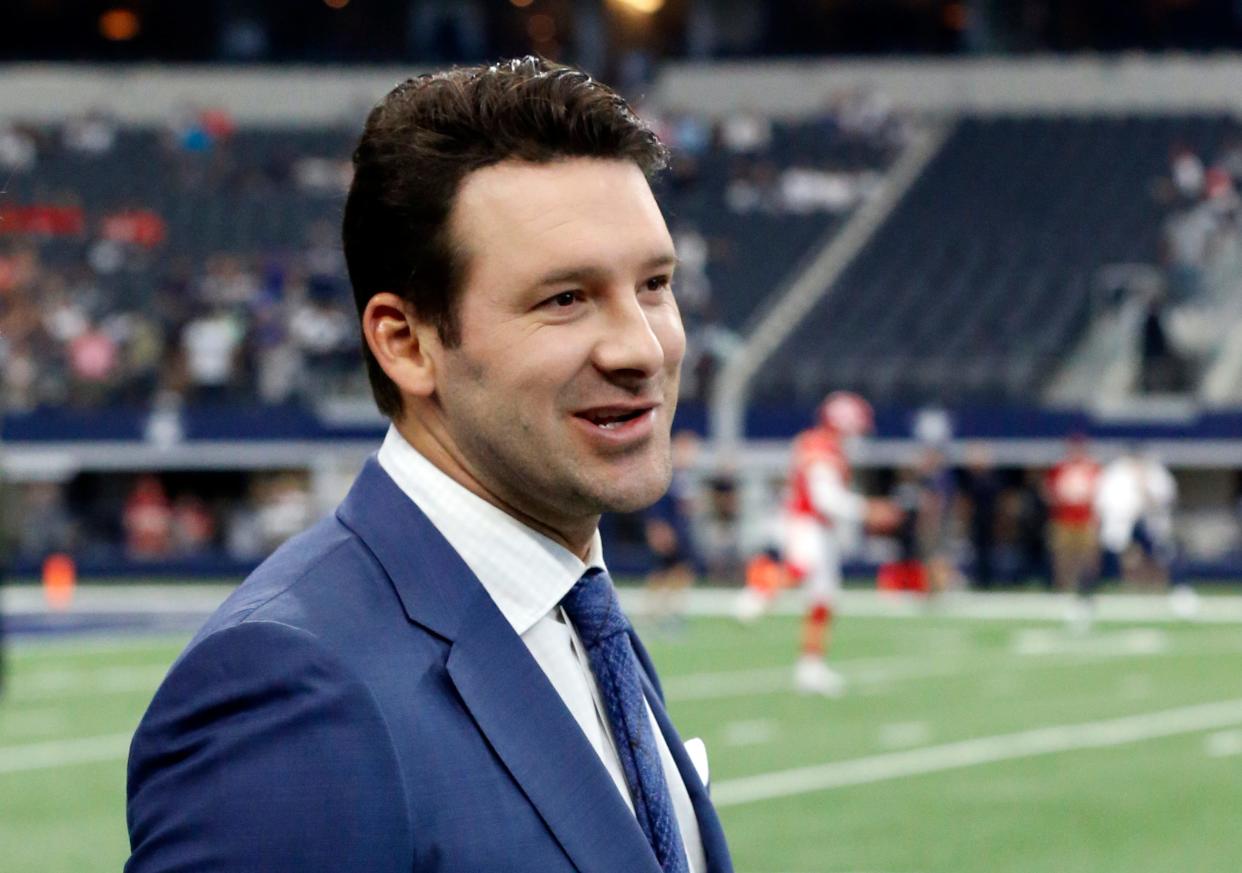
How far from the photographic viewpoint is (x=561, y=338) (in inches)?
88.0

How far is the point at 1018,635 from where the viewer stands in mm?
21234

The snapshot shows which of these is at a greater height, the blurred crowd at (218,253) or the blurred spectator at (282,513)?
the blurred crowd at (218,253)

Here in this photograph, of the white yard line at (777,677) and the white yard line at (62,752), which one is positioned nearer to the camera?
the white yard line at (62,752)

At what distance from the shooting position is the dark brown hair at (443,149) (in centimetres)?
224

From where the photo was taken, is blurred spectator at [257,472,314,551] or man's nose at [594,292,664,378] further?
blurred spectator at [257,472,314,551]

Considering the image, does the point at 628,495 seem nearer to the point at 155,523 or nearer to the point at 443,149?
the point at 443,149

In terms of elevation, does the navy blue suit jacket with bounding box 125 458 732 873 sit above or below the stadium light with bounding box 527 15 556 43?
below

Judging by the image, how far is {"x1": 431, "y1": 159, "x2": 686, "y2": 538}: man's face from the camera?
2230mm

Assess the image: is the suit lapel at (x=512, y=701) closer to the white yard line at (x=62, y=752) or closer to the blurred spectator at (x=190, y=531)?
the white yard line at (x=62, y=752)

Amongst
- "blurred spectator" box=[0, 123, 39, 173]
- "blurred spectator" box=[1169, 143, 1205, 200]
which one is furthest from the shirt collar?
"blurred spectator" box=[0, 123, 39, 173]

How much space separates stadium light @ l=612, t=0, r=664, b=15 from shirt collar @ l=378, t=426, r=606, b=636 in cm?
3552

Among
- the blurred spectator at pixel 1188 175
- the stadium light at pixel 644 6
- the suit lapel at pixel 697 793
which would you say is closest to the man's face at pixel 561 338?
the suit lapel at pixel 697 793

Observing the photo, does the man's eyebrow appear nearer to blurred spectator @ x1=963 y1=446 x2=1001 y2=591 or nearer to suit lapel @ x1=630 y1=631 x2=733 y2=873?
suit lapel @ x1=630 y1=631 x2=733 y2=873

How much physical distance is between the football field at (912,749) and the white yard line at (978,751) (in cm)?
2
